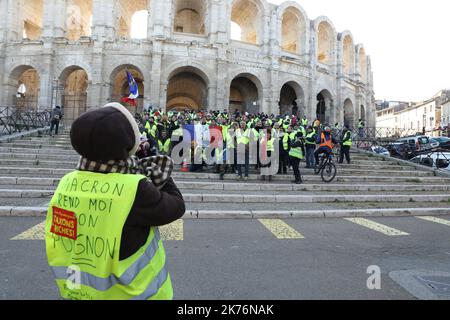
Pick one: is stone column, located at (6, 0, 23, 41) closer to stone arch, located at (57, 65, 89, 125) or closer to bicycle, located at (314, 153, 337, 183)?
stone arch, located at (57, 65, 89, 125)

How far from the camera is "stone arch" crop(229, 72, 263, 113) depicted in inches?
1081

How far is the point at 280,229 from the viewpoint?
5.79m

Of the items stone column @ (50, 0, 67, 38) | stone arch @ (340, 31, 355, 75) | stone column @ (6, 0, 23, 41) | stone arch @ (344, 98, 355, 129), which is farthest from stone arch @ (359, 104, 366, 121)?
stone column @ (6, 0, 23, 41)

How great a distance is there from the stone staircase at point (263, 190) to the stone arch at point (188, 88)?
14.4 metres

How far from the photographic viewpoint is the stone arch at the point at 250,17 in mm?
27906

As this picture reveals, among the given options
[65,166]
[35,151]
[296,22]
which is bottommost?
[65,166]

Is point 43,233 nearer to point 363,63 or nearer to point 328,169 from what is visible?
point 328,169

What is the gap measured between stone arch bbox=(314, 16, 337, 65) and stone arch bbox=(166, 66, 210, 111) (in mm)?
13834

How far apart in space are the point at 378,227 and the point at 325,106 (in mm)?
28430

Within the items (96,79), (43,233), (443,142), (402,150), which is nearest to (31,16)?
(96,79)

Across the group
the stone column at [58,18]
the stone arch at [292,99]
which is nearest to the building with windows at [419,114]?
the stone arch at [292,99]

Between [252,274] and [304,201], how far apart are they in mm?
5637

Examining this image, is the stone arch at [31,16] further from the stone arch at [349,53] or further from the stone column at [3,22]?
the stone arch at [349,53]
